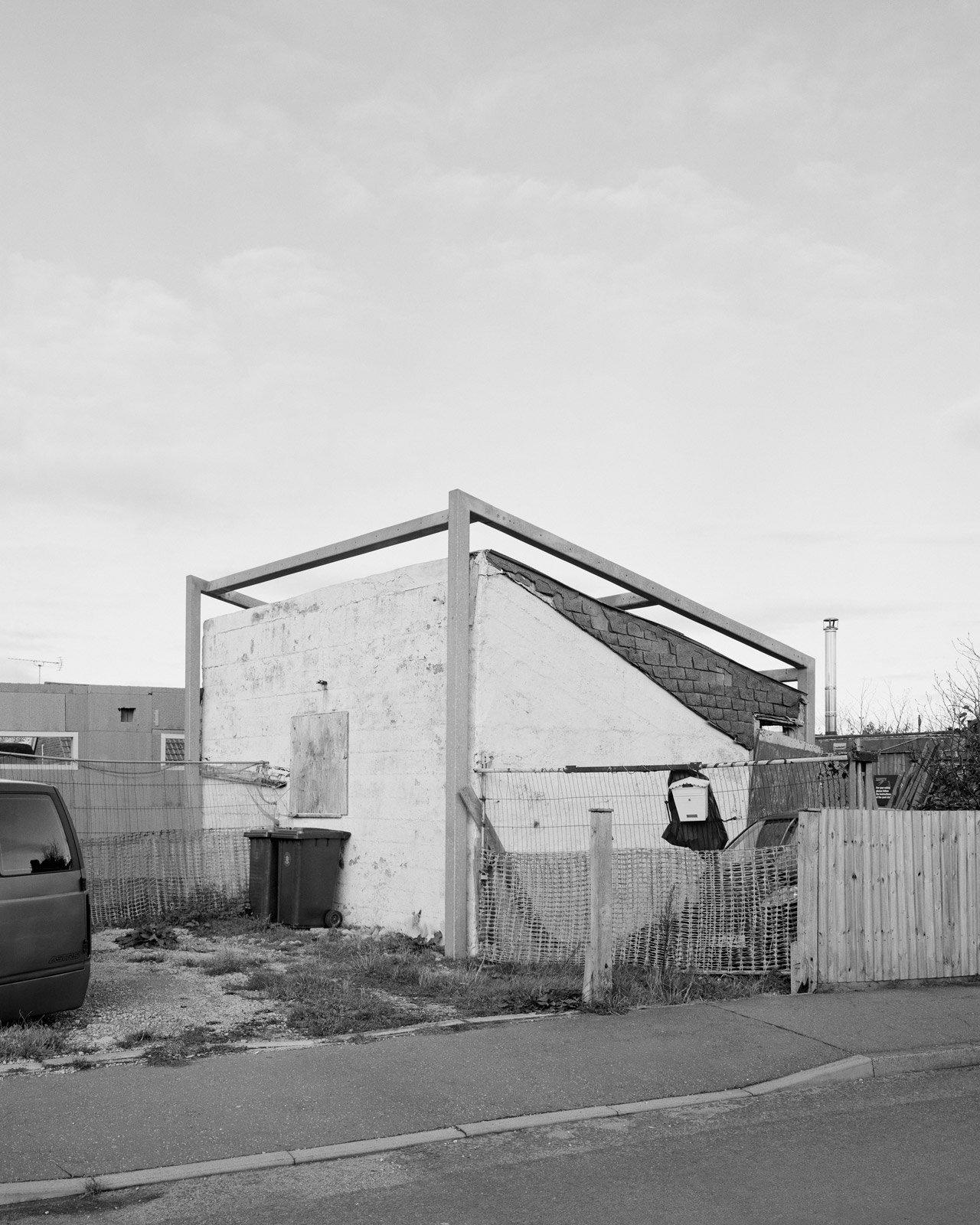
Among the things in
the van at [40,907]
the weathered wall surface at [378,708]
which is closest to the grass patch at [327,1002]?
the van at [40,907]

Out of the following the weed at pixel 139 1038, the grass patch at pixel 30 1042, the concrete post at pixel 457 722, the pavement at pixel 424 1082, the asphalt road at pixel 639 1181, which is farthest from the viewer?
the concrete post at pixel 457 722

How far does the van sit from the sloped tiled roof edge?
18.5 feet

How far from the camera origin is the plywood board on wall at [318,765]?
14844 millimetres

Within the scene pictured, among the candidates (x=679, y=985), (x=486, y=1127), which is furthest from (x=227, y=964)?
(x=486, y=1127)

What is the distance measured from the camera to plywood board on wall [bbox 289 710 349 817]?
1484cm

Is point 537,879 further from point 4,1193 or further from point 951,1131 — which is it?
point 4,1193

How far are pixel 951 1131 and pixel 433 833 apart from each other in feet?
24.0

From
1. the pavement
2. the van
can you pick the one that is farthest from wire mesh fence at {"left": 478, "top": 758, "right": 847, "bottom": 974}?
the van

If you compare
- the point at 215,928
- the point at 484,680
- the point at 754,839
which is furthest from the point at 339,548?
the point at 754,839

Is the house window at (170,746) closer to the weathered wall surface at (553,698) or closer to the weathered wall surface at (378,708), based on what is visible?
the weathered wall surface at (378,708)

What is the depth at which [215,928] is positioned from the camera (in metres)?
14.2

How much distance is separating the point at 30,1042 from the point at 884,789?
13175mm

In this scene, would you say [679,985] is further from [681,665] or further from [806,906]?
[681,665]

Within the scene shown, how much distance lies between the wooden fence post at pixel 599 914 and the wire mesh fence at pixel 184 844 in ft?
21.3
